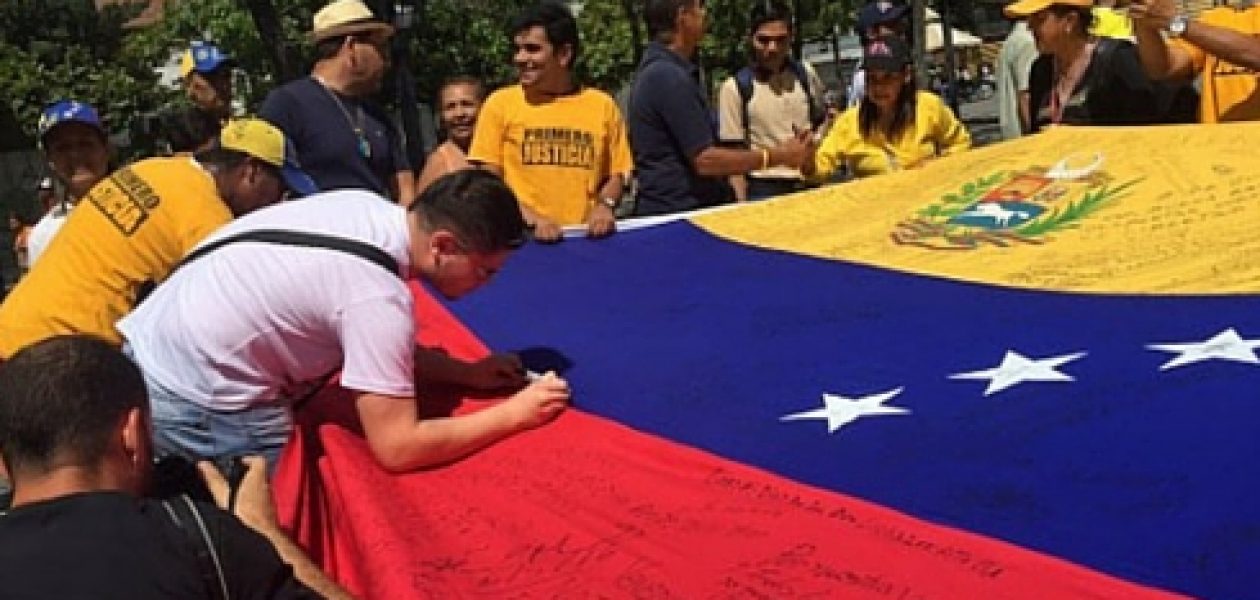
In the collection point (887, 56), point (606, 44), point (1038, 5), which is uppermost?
point (1038, 5)

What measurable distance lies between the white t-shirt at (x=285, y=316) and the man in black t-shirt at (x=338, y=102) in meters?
1.84

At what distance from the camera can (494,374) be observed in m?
3.46

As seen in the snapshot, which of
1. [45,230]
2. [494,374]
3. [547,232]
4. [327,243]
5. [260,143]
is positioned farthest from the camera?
[45,230]

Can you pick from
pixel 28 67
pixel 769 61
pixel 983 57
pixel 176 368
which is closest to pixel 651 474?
pixel 176 368

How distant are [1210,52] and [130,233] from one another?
3.17 metres

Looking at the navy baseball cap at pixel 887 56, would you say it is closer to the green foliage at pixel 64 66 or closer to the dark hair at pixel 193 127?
the dark hair at pixel 193 127

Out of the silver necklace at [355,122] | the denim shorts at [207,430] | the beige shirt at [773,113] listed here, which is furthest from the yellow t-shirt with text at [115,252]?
the beige shirt at [773,113]

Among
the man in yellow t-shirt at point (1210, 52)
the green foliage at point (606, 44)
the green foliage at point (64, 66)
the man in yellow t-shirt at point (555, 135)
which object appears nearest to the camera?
the man in yellow t-shirt at point (1210, 52)

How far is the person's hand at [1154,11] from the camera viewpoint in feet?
15.4

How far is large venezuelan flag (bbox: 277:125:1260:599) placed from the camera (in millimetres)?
2318

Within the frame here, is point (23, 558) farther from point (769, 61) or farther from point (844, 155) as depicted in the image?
point (769, 61)

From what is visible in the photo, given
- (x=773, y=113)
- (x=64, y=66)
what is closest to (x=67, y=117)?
(x=773, y=113)

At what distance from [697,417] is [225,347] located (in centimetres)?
95

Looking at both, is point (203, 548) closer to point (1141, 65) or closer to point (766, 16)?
point (1141, 65)
